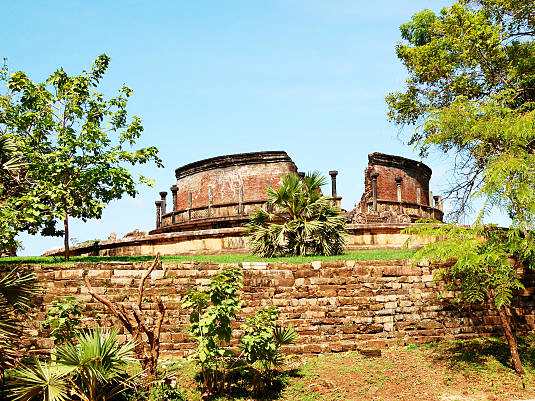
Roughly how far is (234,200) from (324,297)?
1381cm

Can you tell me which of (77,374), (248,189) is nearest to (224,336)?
(77,374)

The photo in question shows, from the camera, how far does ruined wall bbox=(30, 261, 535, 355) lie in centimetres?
1053

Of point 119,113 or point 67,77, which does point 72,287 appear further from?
point 67,77

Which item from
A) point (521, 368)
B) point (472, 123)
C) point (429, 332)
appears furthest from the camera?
point (429, 332)

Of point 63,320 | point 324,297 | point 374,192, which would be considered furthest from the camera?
point 374,192

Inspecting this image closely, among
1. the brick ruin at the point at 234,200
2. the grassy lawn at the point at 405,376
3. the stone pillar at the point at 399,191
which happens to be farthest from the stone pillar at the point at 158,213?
the grassy lawn at the point at 405,376

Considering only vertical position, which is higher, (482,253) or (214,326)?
(482,253)

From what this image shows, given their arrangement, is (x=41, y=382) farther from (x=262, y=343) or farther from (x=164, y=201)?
(x=164, y=201)

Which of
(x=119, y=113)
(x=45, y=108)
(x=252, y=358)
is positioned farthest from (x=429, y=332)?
(x=45, y=108)

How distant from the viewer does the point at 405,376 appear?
934 centimetres

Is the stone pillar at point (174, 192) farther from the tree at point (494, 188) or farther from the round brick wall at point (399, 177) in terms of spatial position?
the tree at point (494, 188)

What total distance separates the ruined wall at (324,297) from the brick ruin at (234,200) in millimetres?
7166

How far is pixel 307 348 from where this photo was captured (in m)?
10.4

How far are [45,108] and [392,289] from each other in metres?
9.91
